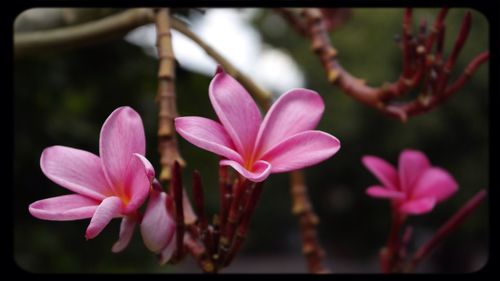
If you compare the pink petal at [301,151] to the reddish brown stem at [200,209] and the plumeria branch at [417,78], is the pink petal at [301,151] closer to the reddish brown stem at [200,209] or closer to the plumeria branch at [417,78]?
the reddish brown stem at [200,209]

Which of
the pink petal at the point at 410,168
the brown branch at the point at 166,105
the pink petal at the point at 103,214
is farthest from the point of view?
the pink petal at the point at 410,168

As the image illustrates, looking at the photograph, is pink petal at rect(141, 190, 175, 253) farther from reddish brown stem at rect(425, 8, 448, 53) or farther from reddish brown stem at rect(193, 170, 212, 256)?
reddish brown stem at rect(425, 8, 448, 53)

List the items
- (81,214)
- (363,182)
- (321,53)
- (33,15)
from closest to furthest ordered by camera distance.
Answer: (81,214)
(321,53)
(33,15)
(363,182)

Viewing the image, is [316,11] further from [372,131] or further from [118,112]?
[372,131]

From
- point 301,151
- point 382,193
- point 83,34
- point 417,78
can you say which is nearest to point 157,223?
point 301,151

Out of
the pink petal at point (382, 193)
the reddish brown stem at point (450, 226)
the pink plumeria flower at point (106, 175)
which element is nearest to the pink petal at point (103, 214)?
the pink plumeria flower at point (106, 175)

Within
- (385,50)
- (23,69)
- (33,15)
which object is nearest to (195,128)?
(33,15)
